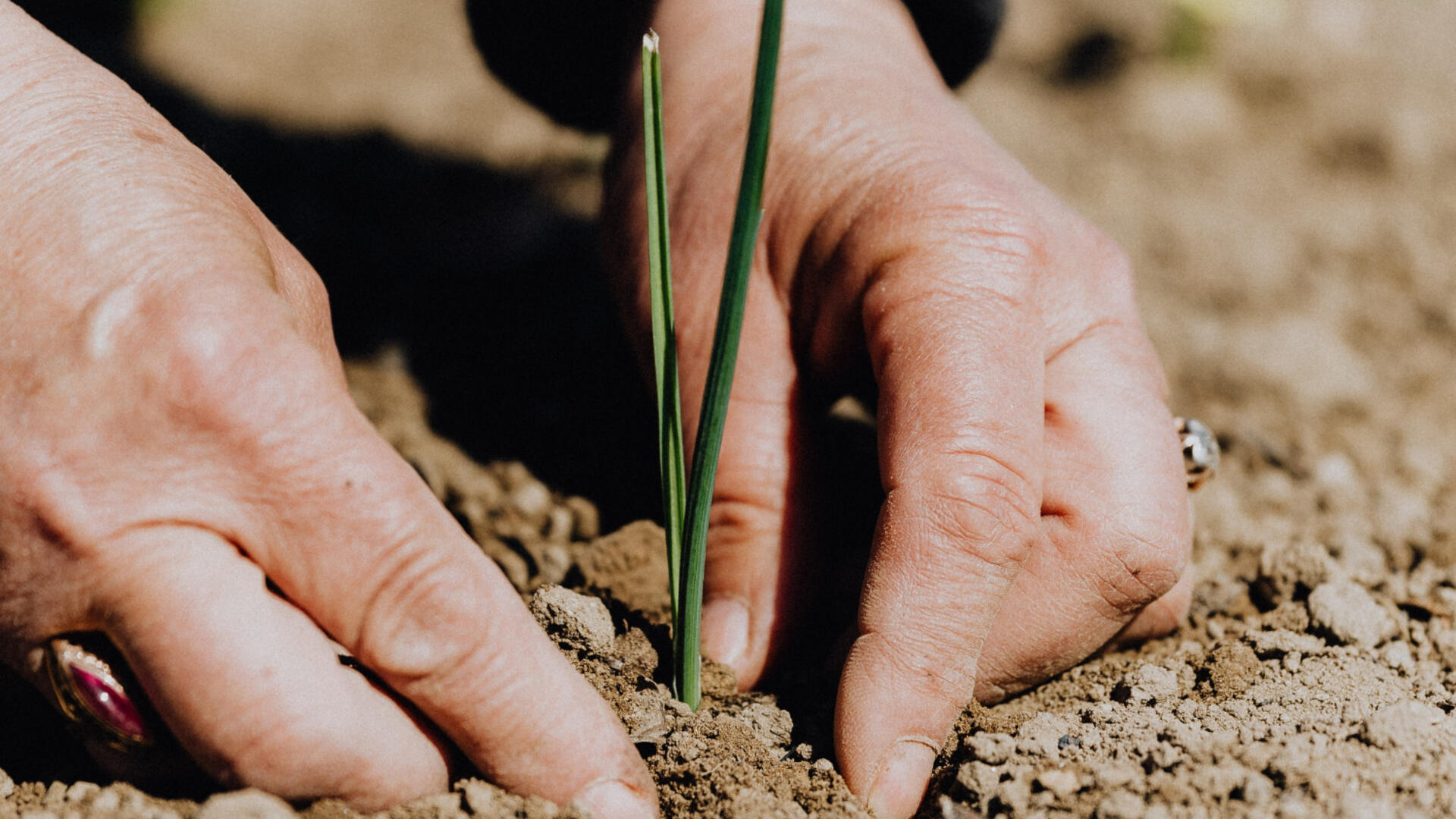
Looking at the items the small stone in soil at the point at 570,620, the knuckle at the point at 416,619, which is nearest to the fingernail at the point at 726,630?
the small stone in soil at the point at 570,620

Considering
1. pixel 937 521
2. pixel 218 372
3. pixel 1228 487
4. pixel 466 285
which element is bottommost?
pixel 1228 487

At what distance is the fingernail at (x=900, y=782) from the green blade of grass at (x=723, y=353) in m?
0.22

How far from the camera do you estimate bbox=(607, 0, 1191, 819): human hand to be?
1.06 meters

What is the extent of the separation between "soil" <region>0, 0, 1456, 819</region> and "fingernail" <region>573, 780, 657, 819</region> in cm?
6

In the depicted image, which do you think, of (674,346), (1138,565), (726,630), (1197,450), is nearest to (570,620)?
(726,630)

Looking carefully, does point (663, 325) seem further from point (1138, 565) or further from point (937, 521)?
point (1138, 565)

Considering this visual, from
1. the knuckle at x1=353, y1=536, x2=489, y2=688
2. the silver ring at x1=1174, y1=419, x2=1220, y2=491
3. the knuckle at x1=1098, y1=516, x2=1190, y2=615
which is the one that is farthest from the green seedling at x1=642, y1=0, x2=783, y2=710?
the silver ring at x1=1174, y1=419, x2=1220, y2=491

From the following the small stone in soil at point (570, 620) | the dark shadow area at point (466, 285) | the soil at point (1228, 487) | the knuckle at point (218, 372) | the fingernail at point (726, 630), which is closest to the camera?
the knuckle at point (218, 372)

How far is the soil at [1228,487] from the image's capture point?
38.7 inches

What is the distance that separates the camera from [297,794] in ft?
2.91

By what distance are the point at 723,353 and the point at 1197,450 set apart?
0.70 m

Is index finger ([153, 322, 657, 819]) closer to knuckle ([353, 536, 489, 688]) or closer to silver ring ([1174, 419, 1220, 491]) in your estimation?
knuckle ([353, 536, 489, 688])

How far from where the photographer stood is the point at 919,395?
43.8 inches

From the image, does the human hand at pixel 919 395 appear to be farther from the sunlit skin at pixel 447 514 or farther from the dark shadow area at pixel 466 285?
the dark shadow area at pixel 466 285
